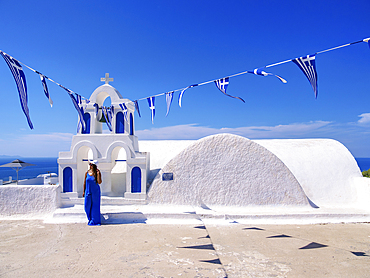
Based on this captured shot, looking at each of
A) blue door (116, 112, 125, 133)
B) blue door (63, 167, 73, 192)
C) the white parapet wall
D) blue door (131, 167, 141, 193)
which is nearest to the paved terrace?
the white parapet wall

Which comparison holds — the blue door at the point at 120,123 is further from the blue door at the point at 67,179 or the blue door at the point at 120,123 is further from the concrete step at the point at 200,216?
the concrete step at the point at 200,216

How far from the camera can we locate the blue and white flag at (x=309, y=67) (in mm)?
5022

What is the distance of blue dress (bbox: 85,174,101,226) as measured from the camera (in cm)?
706

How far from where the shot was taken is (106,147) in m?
8.74

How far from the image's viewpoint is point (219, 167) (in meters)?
8.77

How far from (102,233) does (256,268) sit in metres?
4.26

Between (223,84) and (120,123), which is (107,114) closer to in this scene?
(120,123)

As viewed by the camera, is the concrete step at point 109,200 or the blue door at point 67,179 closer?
the concrete step at point 109,200

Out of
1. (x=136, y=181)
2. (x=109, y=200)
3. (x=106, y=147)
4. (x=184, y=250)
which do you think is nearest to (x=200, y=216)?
(x=184, y=250)

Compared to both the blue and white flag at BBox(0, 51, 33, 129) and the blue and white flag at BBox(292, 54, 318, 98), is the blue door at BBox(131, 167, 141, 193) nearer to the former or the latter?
the blue and white flag at BBox(0, 51, 33, 129)

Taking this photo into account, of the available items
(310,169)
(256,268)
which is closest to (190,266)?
(256,268)

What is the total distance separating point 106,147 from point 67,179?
1.88m

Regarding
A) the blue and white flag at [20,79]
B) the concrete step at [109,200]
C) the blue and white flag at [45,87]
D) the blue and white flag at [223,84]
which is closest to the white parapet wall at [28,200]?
the concrete step at [109,200]

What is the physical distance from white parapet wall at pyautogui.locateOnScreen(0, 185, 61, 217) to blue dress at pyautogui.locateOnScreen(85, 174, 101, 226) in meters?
1.75
